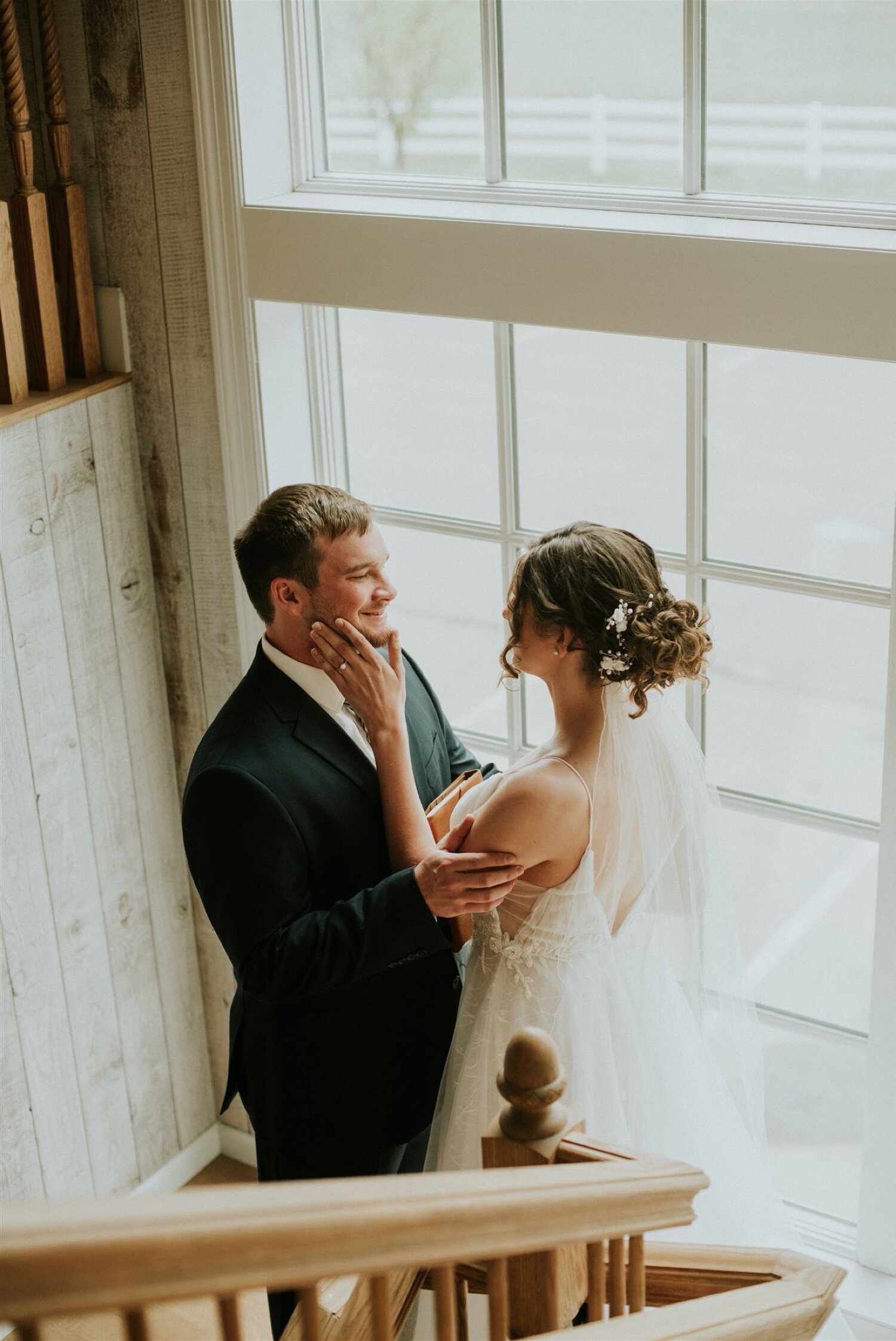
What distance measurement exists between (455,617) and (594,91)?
1058 millimetres

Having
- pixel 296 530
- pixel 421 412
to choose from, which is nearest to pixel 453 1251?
pixel 296 530

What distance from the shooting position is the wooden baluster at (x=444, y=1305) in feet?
3.46

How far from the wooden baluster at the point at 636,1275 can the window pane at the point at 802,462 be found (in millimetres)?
1287

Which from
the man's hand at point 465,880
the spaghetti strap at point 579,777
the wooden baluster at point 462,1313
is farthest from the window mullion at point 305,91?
the wooden baluster at point 462,1313

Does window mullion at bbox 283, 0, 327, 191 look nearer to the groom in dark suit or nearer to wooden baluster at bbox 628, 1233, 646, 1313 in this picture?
the groom in dark suit

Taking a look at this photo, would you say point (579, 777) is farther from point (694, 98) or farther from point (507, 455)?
point (694, 98)

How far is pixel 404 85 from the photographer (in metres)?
2.45

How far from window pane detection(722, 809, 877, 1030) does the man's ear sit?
0.98 metres

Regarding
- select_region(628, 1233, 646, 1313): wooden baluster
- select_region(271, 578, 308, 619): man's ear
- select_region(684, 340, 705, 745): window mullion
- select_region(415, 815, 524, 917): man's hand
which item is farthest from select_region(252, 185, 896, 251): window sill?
select_region(628, 1233, 646, 1313): wooden baluster

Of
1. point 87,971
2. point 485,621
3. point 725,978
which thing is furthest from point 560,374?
point 87,971

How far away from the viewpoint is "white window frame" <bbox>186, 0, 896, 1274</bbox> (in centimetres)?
201

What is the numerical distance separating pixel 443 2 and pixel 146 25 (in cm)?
58

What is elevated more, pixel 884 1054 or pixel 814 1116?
pixel 884 1054

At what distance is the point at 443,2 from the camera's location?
7.75ft
